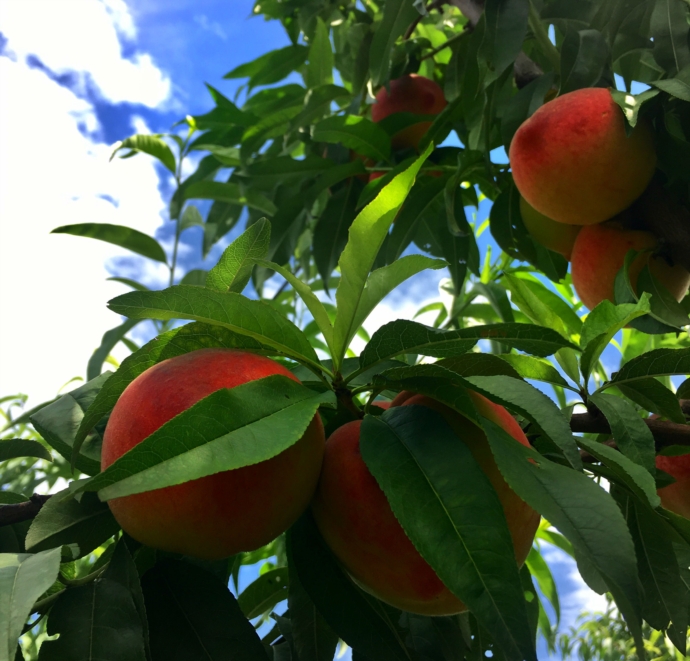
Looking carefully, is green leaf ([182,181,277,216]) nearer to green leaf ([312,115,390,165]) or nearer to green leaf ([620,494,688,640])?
green leaf ([312,115,390,165])

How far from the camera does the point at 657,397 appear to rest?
578 mm

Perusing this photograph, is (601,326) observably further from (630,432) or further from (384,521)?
(384,521)

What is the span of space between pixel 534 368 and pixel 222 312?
11.1 inches

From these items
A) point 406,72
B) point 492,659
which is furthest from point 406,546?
point 406,72

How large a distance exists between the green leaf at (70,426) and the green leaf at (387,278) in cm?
23

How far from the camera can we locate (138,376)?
0.48m

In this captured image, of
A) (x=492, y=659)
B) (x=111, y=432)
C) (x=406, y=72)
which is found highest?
(x=406, y=72)

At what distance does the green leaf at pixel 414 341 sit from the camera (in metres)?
0.45

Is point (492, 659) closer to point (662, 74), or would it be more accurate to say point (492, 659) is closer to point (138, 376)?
point (138, 376)

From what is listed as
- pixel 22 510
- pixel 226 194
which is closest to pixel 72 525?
pixel 22 510

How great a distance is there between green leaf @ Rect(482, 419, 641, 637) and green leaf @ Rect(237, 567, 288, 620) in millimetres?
439

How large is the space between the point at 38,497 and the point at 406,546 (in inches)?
11.0

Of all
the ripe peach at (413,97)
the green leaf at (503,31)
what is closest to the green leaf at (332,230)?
the ripe peach at (413,97)

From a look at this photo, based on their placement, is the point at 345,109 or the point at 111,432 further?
the point at 345,109
